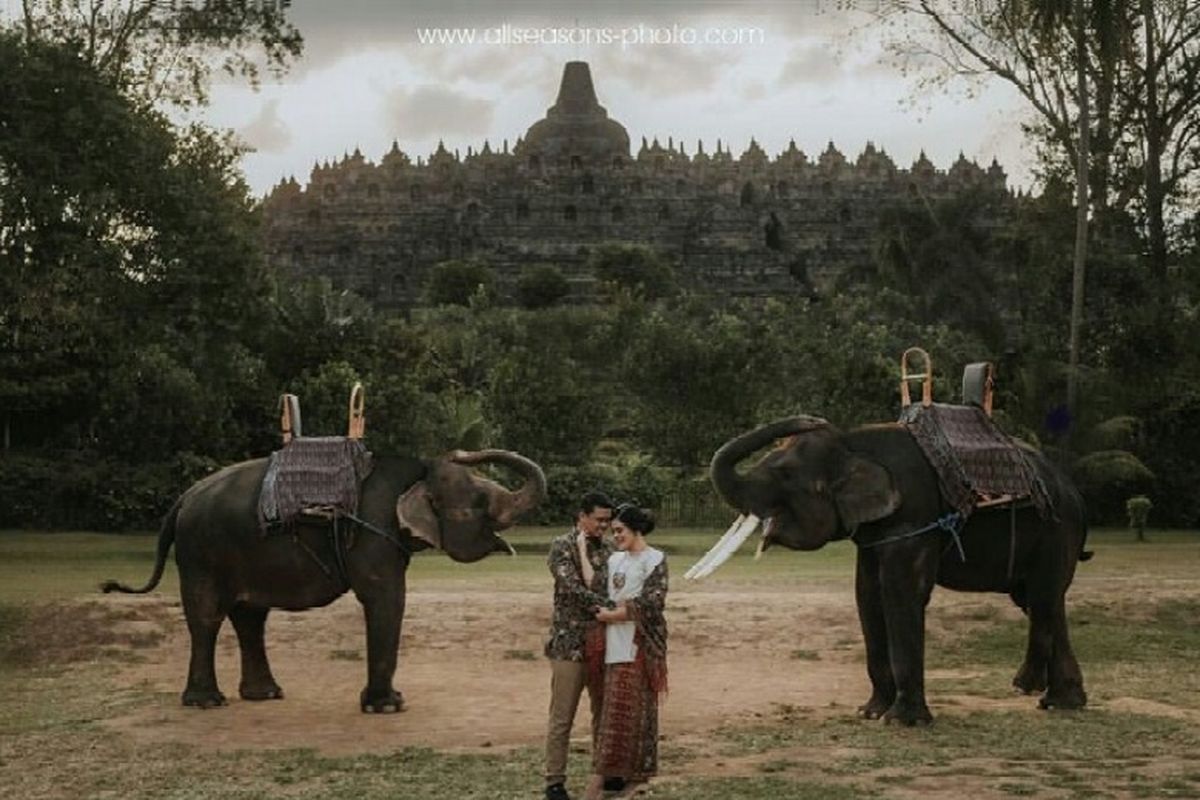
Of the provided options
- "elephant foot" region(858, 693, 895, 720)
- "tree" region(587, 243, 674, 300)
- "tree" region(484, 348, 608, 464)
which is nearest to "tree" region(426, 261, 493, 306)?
"tree" region(587, 243, 674, 300)

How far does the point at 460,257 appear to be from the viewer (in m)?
90.8

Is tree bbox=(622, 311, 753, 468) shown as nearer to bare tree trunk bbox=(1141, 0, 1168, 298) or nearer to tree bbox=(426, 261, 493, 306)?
bare tree trunk bbox=(1141, 0, 1168, 298)

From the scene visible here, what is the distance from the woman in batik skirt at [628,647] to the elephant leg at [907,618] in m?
3.11

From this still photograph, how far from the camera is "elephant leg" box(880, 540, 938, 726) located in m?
12.3

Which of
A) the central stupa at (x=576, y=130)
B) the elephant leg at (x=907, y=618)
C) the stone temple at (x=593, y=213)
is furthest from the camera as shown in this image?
the central stupa at (x=576, y=130)

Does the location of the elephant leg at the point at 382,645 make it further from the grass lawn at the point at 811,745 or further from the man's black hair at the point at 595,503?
the man's black hair at the point at 595,503

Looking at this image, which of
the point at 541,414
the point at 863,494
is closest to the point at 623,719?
the point at 863,494

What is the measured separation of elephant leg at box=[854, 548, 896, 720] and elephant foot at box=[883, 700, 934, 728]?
1.42 feet

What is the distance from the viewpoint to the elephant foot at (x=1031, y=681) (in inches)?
547

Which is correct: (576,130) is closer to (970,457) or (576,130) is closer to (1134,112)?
(1134,112)

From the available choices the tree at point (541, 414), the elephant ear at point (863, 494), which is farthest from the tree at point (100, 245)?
the elephant ear at point (863, 494)

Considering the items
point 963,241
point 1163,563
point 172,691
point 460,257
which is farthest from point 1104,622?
point 460,257

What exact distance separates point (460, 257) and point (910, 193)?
25209 millimetres

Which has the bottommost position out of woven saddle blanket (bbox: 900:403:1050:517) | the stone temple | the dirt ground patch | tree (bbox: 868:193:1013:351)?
the dirt ground patch
